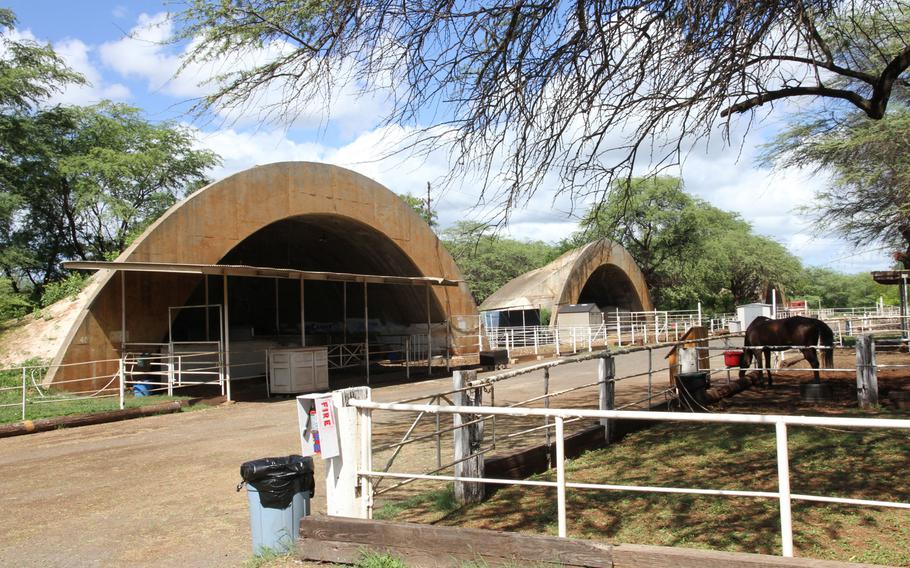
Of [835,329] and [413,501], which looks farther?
[835,329]

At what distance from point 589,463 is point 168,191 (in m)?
31.1

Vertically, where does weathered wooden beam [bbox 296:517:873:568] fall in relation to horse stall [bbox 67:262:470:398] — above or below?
below

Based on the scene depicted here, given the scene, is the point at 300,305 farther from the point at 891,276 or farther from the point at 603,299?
the point at 603,299

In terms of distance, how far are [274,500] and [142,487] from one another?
12.1ft

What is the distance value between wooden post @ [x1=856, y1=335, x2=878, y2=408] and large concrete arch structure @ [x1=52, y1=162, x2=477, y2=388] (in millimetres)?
11408

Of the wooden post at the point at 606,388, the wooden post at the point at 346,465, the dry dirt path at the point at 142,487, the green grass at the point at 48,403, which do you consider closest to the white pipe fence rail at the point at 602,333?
the green grass at the point at 48,403

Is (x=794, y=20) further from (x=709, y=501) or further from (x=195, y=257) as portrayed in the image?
(x=195, y=257)

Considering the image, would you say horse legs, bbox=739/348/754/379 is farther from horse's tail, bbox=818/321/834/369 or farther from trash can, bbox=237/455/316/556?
trash can, bbox=237/455/316/556

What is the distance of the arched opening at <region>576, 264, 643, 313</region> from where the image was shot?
42.3m

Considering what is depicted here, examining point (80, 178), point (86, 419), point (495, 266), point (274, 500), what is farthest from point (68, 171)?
point (495, 266)

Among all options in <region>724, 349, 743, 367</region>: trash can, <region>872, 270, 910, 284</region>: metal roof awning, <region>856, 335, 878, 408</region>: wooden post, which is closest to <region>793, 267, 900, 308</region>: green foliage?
Answer: <region>872, 270, 910, 284</region>: metal roof awning

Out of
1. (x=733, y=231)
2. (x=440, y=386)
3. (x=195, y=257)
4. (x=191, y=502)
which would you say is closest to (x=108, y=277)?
(x=195, y=257)

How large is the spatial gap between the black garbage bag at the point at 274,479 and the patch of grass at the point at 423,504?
3.60 feet

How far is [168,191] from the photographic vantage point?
34.6 m
